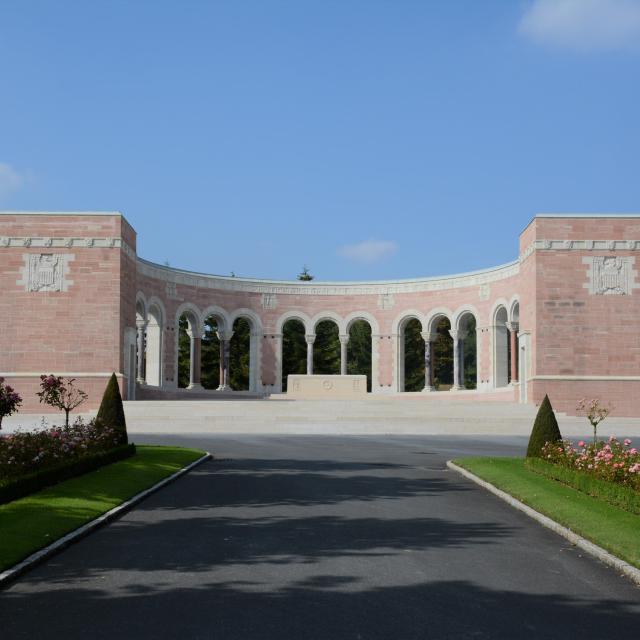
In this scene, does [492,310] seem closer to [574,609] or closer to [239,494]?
[239,494]

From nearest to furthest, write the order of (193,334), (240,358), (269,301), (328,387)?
(328,387) < (193,334) < (269,301) < (240,358)

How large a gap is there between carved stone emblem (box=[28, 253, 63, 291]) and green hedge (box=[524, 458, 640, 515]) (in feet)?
94.4

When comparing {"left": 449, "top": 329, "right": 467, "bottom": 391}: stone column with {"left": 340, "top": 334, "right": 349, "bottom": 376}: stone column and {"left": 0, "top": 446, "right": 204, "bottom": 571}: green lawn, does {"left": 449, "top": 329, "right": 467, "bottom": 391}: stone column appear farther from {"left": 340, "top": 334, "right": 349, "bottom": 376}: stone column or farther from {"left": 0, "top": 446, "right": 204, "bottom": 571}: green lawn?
{"left": 0, "top": 446, "right": 204, "bottom": 571}: green lawn

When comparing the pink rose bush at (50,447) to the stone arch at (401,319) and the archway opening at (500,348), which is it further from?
the stone arch at (401,319)

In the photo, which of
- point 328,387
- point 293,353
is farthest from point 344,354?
point 293,353

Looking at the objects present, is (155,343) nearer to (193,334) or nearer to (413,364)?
(193,334)

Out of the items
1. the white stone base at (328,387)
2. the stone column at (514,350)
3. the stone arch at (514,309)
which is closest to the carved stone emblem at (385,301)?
the white stone base at (328,387)

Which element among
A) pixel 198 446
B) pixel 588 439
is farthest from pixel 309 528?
pixel 588 439

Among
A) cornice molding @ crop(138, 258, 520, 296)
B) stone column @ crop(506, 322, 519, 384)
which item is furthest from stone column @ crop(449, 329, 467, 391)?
stone column @ crop(506, 322, 519, 384)

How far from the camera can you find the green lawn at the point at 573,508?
995 cm

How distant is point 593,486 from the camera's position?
13727 millimetres

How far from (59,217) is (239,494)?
29.2 metres

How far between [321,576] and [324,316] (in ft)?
150

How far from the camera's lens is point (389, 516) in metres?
12.3
